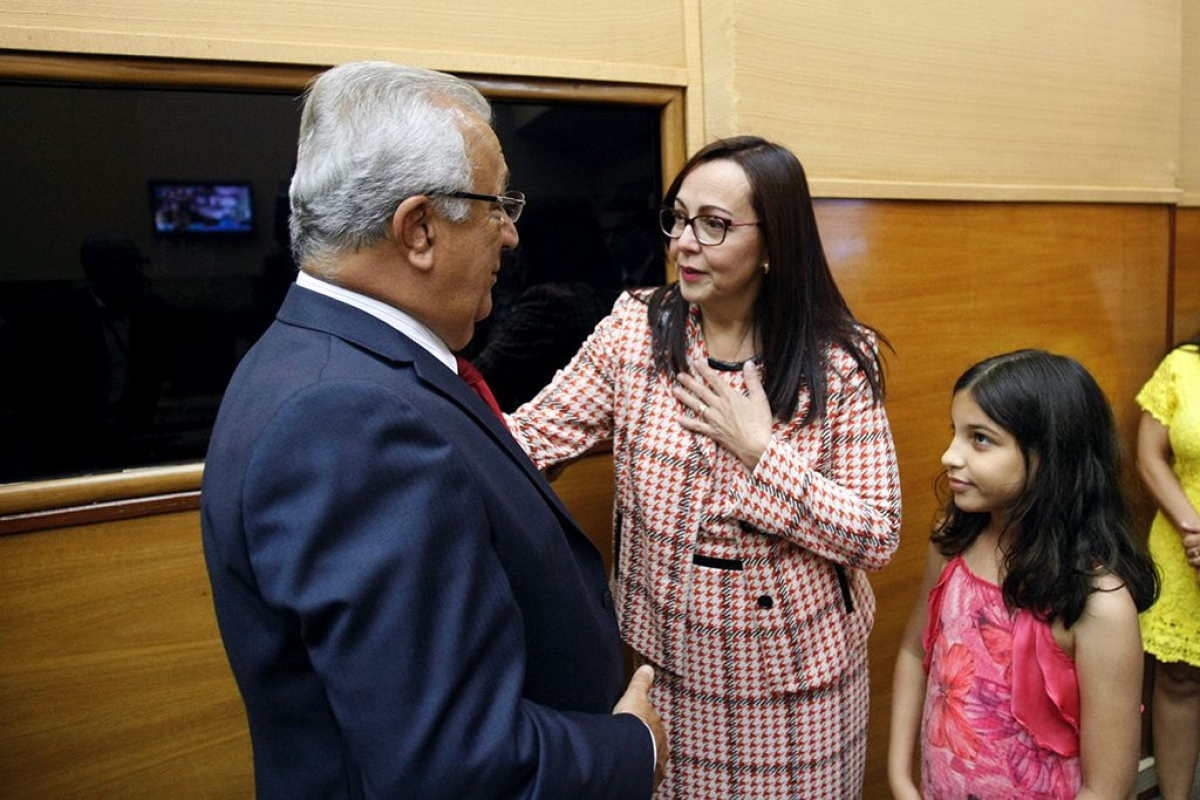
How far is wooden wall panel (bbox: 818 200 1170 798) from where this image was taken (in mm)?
2141

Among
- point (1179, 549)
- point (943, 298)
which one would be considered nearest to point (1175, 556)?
point (1179, 549)

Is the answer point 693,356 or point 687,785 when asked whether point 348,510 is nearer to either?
point 693,356

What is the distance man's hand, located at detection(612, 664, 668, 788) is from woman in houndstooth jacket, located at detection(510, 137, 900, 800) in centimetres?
30

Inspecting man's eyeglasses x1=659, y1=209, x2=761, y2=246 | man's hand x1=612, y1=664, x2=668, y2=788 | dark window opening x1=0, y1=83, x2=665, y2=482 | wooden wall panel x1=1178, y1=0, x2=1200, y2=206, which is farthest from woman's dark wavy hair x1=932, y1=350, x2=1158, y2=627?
wooden wall panel x1=1178, y1=0, x2=1200, y2=206

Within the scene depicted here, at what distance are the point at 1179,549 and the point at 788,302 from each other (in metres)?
1.63

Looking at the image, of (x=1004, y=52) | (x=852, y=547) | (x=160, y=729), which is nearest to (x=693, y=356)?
(x=852, y=547)

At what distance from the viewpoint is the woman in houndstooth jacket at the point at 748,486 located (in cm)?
147

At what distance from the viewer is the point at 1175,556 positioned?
2.34 metres

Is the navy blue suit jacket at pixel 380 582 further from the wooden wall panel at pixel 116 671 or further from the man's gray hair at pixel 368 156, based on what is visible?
the wooden wall panel at pixel 116 671

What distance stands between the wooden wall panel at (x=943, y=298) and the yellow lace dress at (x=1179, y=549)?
237 mm

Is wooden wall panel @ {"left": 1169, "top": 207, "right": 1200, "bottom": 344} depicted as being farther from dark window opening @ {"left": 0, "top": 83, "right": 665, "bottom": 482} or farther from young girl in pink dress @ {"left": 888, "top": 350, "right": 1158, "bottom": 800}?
dark window opening @ {"left": 0, "top": 83, "right": 665, "bottom": 482}

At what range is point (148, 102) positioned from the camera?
1.46 m

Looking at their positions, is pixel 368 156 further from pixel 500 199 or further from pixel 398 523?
pixel 398 523

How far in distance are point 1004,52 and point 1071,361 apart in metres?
1.22
